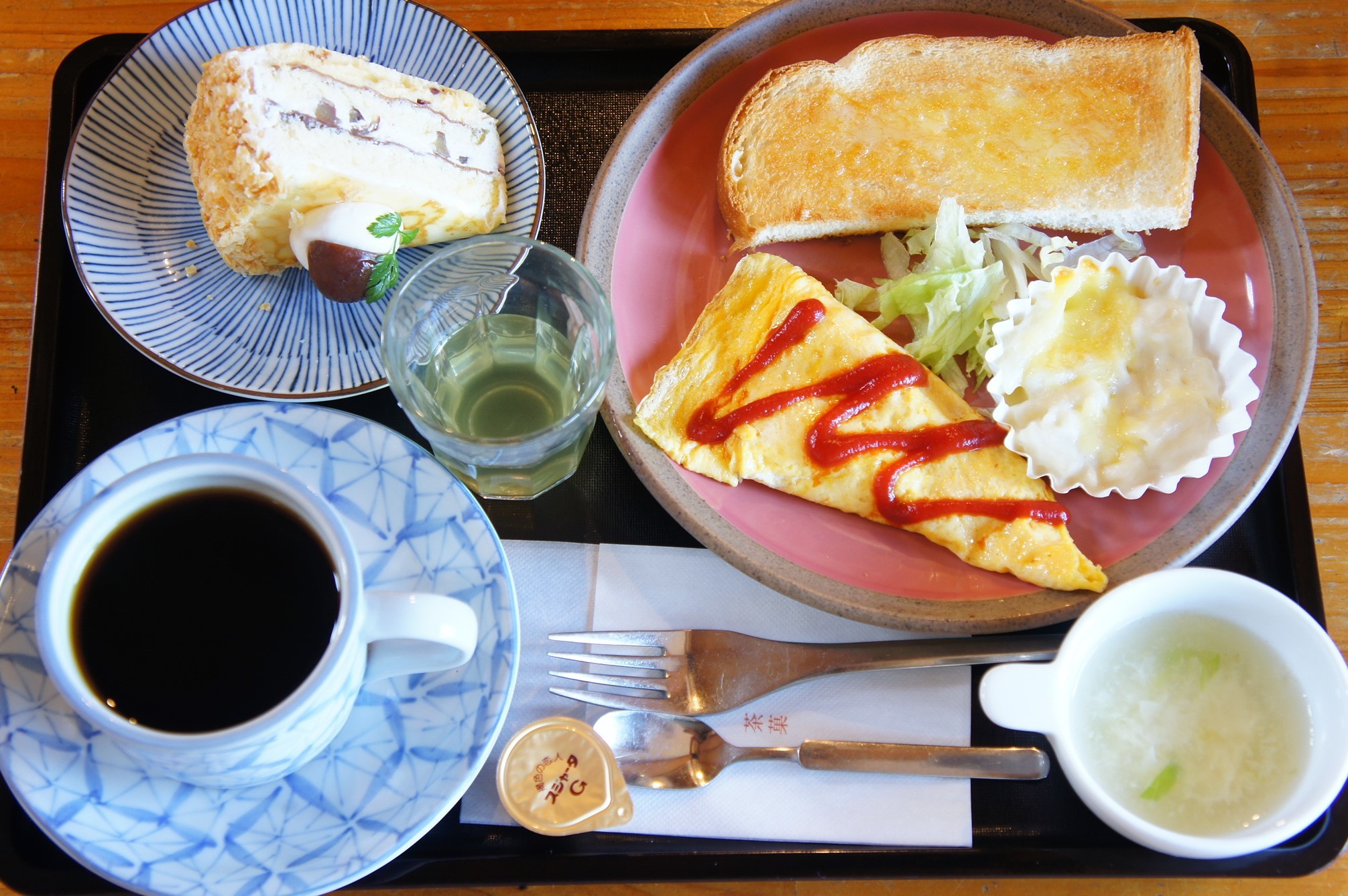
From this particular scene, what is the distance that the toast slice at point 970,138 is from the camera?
1.71m

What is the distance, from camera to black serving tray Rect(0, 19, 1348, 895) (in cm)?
140

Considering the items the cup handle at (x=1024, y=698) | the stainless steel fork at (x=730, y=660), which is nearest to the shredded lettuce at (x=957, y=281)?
the stainless steel fork at (x=730, y=660)

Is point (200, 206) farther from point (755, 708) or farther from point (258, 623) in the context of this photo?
point (755, 708)

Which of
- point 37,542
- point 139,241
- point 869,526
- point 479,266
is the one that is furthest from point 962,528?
point 139,241

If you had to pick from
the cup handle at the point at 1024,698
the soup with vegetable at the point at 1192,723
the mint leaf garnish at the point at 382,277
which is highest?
the mint leaf garnish at the point at 382,277

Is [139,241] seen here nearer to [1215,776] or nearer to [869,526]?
[869,526]

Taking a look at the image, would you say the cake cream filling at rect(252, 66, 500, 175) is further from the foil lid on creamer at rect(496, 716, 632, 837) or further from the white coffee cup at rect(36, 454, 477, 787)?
the foil lid on creamer at rect(496, 716, 632, 837)

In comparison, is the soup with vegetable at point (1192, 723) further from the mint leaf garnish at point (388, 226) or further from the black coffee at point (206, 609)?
the mint leaf garnish at point (388, 226)

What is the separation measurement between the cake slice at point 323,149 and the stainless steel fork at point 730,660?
0.78 metres

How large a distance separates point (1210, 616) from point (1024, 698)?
357 mm

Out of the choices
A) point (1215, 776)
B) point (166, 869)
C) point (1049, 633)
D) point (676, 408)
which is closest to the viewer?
point (166, 869)

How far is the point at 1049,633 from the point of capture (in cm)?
146

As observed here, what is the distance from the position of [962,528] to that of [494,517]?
0.77 m

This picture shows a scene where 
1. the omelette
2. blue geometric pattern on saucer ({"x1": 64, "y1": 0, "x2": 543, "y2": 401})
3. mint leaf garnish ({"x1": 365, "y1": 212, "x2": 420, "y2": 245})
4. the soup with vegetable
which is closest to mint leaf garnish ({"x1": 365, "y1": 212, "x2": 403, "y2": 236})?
mint leaf garnish ({"x1": 365, "y1": 212, "x2": 420, "y2": 245})
